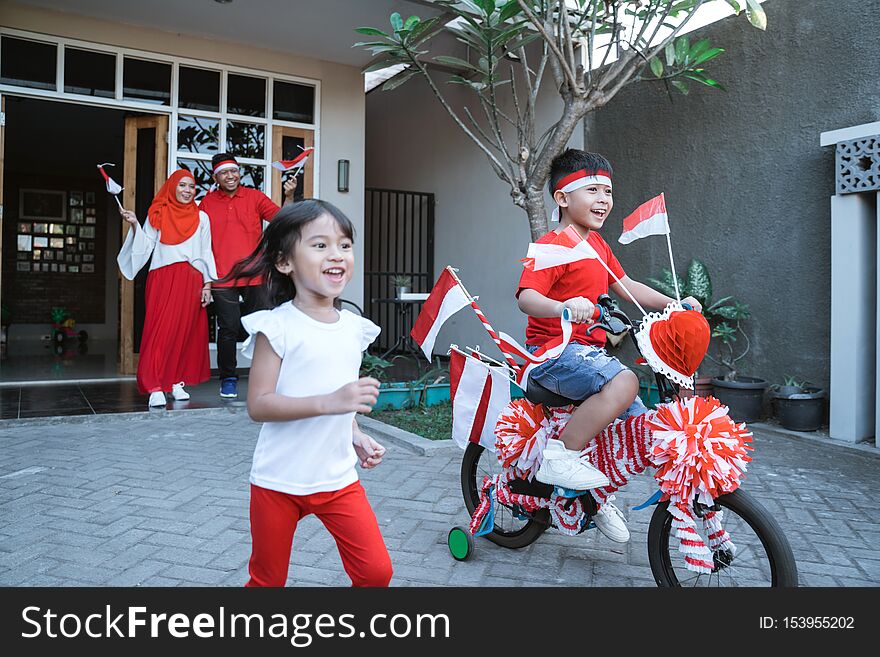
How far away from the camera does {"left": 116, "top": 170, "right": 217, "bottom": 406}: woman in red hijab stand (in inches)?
225

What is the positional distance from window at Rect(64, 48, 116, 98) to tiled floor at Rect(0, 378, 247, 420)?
9.84 feet

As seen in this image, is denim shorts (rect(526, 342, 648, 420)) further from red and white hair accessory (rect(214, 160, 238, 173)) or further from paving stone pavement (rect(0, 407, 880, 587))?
red and white hair accessory (rect(214, 160, 238, 173))

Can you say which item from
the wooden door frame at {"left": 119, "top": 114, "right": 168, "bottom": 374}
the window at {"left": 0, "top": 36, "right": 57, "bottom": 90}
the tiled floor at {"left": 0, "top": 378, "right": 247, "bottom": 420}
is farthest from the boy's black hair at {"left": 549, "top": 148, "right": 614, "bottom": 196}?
the window at {"left": 0, "top": 36, "right": 57, "bottom": 90}

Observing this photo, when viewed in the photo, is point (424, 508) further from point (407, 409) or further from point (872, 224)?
point (872, 224)

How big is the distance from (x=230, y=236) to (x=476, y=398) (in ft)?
12.8

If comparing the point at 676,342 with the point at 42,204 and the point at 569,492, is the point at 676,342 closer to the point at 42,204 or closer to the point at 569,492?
the point at 569,492

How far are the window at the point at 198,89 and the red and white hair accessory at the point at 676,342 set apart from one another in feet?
22.3

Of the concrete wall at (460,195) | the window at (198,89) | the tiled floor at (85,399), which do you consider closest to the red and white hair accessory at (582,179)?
the tiled floor at (85,399)

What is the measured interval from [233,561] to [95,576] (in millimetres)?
487

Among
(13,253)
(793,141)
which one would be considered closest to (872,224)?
(793,141)

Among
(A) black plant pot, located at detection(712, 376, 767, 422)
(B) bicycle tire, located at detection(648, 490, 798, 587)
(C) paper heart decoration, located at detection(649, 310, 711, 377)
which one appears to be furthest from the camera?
(A) black plant pot, located at detection(712, 376, 767, 422)

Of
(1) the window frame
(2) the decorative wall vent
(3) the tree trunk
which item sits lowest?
(3) the tree trunk

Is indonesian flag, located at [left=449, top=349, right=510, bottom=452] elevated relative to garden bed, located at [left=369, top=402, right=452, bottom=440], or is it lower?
elevated

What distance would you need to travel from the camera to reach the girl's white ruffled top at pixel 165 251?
18.9 ft
